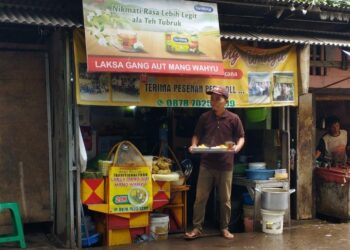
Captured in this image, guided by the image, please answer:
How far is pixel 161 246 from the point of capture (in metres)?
6.67

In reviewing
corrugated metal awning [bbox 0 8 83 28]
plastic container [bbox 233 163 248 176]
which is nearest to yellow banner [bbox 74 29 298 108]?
corrugated metal awning [bbox 0 8 83 28]

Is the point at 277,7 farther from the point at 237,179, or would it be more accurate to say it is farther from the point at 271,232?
the point at 271,232

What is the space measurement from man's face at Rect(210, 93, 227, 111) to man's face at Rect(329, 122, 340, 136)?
10.6 ft

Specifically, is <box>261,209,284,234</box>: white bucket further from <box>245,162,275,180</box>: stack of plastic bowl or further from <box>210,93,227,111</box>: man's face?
<box>210,93,227,111</box>: man's face

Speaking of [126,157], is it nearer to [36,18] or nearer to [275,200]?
[36,18]

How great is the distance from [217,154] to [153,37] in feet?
6.23

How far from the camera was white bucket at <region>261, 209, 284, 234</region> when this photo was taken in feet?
24.3

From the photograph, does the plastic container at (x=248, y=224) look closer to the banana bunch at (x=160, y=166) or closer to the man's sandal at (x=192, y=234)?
the man's sandal at (x=192, y=234)

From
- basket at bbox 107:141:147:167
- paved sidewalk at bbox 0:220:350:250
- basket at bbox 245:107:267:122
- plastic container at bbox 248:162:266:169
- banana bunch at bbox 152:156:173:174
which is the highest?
basket at bbox 245:107:267:122

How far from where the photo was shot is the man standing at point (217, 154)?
272 inches

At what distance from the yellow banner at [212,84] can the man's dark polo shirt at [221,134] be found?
374 millimetres

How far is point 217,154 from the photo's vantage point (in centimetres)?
690

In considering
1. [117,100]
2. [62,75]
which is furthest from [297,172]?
[62,75]

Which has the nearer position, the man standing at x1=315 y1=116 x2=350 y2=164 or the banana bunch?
the banana bunch
